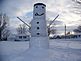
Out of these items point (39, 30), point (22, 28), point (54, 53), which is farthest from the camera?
point (22, 28)

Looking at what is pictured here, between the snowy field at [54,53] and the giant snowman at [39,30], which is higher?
the giant snowman at [39,30]

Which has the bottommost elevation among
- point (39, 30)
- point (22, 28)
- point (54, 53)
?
point (54, 53)

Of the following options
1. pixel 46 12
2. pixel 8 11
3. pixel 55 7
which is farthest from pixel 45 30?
pixel 8 11

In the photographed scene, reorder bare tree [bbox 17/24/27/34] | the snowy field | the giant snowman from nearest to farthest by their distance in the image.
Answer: the snowy field < the giant snowman < bare tree [bbox 17/24/27/34]

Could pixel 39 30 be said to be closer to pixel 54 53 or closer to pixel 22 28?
pixel 54 53

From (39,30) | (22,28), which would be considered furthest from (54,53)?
(22,28)

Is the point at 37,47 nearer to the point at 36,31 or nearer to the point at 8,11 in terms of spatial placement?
the point at 36,31

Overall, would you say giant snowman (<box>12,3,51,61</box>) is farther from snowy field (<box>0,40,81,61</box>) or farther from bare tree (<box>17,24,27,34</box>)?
bare tree (<box>17,24,27,34</box>)

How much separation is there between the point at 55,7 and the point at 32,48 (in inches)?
38.1

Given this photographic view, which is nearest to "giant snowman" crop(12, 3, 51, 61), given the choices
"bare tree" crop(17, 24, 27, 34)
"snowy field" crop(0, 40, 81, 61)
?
"snowy field" crop(0, 40, 81, 61)

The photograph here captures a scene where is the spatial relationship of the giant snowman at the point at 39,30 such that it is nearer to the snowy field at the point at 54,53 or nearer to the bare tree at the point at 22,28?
the snowy field at the point at 54,53

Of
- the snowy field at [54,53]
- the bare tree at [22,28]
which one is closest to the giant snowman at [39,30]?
the snowy field at [54,53]

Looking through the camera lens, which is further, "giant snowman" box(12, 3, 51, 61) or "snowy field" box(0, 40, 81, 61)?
"giant snowman" box(12, 3, 51, 61)

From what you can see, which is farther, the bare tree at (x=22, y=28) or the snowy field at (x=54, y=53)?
the bare tree at (x=22, y=28)
